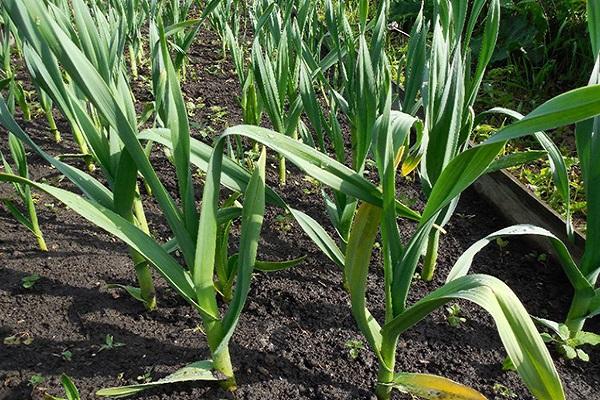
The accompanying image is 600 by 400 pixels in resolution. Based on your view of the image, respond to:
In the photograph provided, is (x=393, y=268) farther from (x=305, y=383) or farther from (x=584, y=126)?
(x=584, y=126)

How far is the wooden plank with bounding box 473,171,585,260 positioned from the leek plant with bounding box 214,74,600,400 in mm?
824

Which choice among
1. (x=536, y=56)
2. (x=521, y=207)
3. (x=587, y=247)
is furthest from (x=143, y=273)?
(x=536, y=56)

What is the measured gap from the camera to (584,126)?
123 centimetres

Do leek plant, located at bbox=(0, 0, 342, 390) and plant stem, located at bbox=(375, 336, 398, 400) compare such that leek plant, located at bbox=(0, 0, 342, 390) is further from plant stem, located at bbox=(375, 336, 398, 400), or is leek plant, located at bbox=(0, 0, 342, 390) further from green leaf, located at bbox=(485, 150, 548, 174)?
green leaf, located at bbox=(485, 150, 548, 174)

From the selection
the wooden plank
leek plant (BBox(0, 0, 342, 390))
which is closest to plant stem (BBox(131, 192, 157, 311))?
leek plant (BBox(0, 0, 342, 390))

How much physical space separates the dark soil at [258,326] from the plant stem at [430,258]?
0.10 ft

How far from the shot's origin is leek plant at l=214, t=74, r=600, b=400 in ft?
2.59

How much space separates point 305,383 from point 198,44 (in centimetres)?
272

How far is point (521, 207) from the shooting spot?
1.90 metres

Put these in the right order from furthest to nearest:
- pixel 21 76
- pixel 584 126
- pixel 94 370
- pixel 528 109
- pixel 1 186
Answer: pixel 21 76
pixel 528 109
pixel 1 186
pixel 94 370
pixel 584 126

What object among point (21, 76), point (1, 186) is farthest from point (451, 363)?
point (21, 76)

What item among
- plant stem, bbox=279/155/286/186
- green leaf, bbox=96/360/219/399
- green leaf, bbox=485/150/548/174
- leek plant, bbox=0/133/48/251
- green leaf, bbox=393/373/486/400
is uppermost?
green leaf, bbox=485/150/548/174

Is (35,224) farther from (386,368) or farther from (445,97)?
(445,97)

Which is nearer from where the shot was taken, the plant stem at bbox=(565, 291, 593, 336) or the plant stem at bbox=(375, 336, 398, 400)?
the plant stem at bbox=(375, 336, 398, 400)
